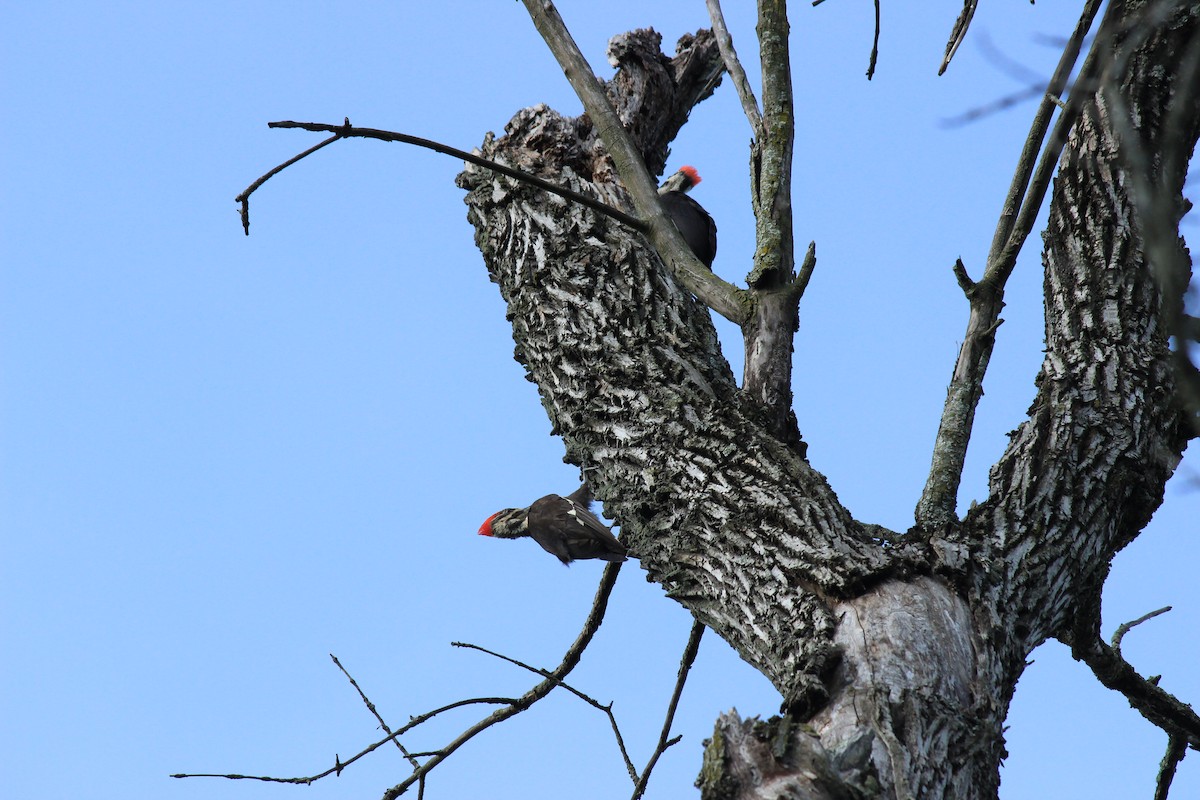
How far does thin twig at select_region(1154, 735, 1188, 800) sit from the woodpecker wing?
1960 mm

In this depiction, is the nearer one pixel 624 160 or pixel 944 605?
pixel 944 605

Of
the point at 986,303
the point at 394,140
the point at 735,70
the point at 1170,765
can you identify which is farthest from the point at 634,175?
the point at 1170,765

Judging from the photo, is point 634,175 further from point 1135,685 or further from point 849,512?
point 1135,685

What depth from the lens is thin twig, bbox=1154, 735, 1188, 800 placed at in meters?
3.20

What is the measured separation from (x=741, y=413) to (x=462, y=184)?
4.82ft

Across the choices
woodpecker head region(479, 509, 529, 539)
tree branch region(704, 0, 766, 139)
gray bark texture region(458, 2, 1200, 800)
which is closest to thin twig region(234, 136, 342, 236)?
gray bark texture region(458, 2, 1200, 800)

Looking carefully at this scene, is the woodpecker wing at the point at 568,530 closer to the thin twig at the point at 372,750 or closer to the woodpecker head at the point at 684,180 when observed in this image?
the thin twig at the point at 372,750

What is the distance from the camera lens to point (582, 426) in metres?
2.89

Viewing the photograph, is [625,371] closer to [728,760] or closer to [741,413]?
[741,413]

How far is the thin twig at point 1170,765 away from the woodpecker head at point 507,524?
273 cm

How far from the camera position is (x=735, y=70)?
11.4ft

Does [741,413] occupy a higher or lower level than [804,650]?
higher

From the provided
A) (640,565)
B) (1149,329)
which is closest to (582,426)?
(640,565)

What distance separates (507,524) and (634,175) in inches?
88.3
